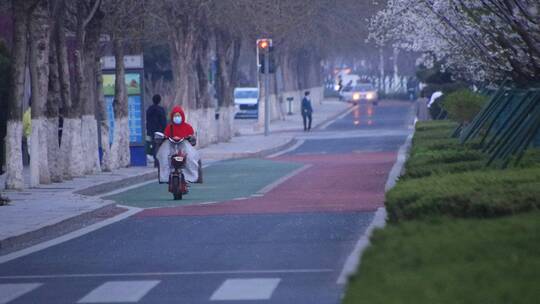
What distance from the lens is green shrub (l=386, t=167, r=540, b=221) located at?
41.2ft

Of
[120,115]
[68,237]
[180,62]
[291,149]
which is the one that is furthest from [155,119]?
[291,149]

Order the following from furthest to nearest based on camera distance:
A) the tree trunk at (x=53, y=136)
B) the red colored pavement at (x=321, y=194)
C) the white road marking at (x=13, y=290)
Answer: the tree trunk at (x=53, y=136) < the red colored pavement at (x=321, y=194) < the white road marking at (x=13, y=290)

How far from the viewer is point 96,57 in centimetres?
3325

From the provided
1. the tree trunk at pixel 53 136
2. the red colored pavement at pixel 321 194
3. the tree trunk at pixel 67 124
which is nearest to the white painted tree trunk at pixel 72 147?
the tree trunk at pixel 67 124

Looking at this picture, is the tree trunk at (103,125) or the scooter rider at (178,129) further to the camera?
the tree trunk at (103,125)

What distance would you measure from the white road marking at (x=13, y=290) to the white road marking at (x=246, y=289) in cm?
196

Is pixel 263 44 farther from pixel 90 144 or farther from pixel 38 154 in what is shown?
pixel 38 154

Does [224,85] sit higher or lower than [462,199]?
higher

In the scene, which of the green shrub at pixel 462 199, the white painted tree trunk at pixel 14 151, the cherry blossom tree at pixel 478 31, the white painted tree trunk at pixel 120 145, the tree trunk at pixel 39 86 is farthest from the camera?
the white painted tree trunk at pixel 120 145

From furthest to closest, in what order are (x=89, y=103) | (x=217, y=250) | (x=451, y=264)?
1. (x=89, y=103)
2. (x=217, y=250)
3. (x=451, y=264)

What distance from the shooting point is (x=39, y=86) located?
2722 cm

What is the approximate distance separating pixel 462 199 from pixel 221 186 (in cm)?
1600

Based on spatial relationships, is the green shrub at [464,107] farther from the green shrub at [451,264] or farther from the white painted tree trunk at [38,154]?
the green shrub at [451,264]

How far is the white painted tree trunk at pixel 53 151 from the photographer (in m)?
28.2
